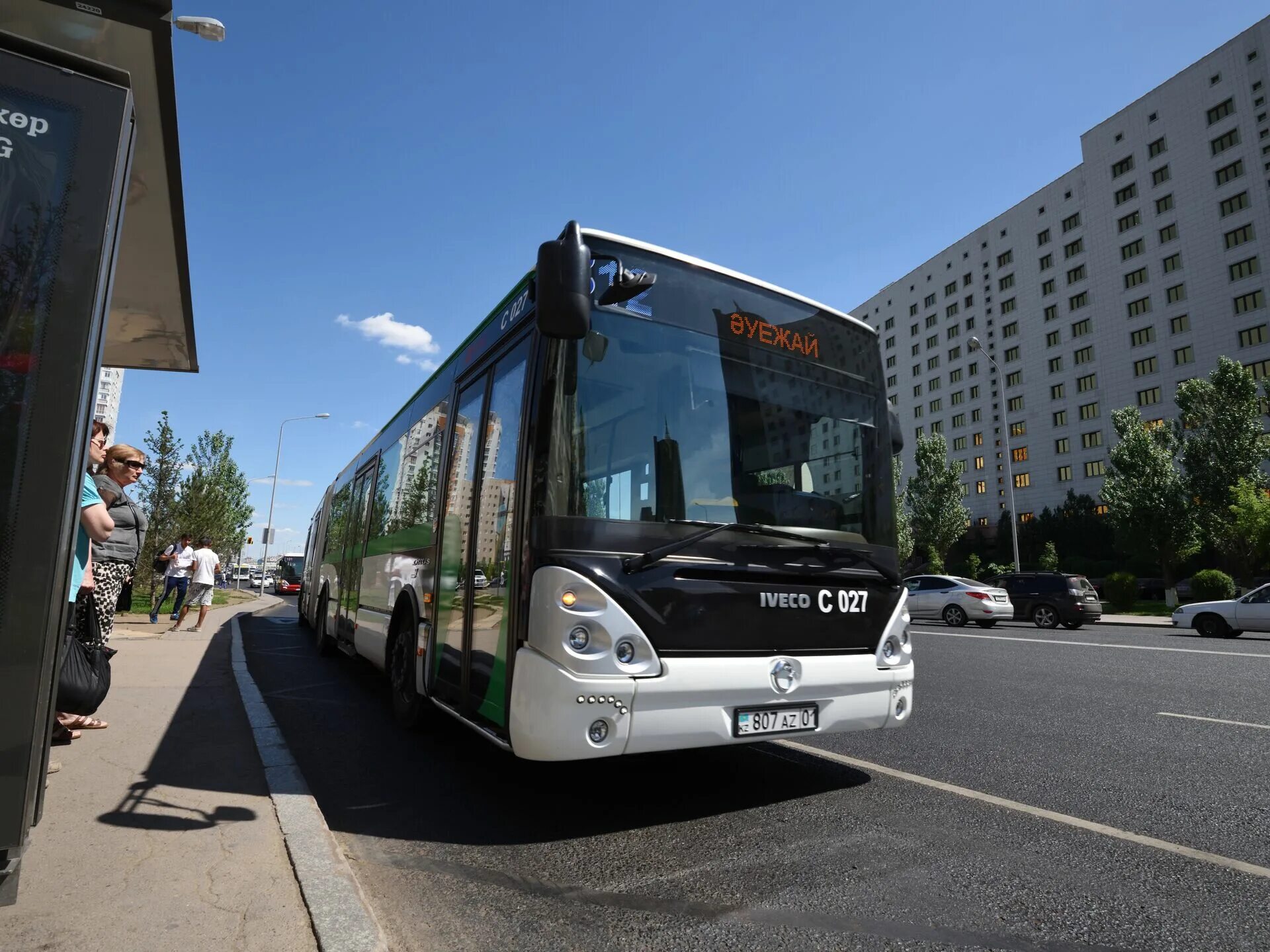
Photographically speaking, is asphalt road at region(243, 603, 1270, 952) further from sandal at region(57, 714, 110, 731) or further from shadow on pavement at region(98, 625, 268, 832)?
sandal at region(57, 714, 110, 731)

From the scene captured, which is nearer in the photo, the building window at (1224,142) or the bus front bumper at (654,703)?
the bus front bumper at (654,703)

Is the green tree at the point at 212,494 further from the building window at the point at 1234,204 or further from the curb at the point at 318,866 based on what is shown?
the building window at the point at 1234,204

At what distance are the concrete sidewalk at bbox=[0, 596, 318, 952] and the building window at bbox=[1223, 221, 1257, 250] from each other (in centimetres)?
6440

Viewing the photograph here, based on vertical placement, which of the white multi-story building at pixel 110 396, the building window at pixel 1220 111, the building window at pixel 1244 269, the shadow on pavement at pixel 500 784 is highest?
the building window at pixel 1220 111

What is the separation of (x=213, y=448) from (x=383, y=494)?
29.6 meters

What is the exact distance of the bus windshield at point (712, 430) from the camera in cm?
373

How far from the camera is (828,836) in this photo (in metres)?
3.63

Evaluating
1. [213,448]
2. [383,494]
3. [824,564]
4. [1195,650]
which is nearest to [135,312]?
[383,494]

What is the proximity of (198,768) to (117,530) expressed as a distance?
228 centimetres

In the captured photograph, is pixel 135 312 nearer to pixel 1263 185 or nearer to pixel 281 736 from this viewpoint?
pixel 281 736

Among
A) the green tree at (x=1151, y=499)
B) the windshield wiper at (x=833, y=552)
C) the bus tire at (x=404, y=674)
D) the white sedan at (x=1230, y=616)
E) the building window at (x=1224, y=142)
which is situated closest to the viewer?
the windshield wiper at (x=833, y=552)

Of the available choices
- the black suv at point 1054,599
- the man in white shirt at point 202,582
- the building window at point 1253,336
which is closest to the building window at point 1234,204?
the building window at point 1253,336

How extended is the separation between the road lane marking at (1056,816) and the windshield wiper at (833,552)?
50.1 inches

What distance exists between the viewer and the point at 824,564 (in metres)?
4.16
